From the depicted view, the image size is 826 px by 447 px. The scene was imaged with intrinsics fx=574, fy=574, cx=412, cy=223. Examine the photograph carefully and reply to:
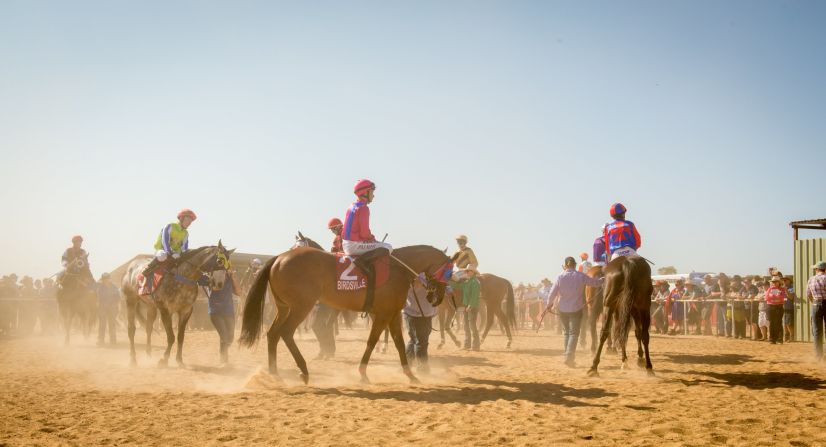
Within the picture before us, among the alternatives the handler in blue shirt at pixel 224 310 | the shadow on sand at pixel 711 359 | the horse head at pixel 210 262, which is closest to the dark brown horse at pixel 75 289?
the handler in blue shirt at pixel 224 310

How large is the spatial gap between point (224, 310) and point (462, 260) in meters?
4.97

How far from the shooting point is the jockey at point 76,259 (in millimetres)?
15914

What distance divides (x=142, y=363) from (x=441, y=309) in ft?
24.5

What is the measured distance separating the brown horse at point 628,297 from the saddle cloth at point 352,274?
360 centimetres

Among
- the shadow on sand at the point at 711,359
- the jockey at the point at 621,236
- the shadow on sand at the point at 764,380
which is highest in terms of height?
the jockey at the point at 621,236

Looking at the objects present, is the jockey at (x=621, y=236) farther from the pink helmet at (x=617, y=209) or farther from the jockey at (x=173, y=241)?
the jockey at (x=173, y=241)

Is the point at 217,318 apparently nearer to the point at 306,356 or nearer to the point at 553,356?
the point at 306,356


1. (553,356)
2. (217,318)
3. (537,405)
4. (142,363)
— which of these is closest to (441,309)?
(553,356)

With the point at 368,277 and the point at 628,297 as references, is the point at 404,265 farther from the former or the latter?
the point at 628,297

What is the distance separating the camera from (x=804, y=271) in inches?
695

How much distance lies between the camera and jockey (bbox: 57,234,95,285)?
15.9 metres

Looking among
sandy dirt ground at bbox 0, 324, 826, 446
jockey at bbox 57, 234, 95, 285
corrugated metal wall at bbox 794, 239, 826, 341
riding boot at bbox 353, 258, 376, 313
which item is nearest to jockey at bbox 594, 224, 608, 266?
sandy dirt ground at bbox 0, 324, 826, 446

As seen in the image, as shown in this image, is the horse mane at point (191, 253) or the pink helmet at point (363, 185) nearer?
the pink helmet at point (363, 185)

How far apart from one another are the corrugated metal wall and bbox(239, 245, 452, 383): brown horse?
1391cm
